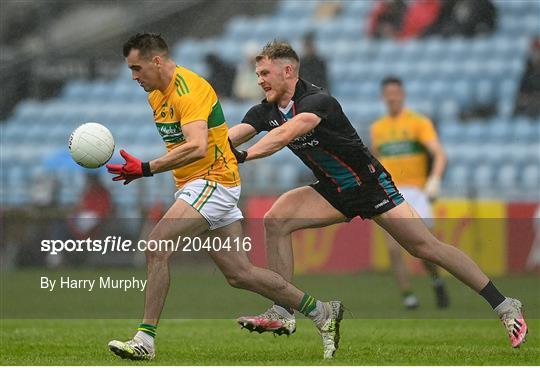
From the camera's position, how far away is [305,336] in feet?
31.8

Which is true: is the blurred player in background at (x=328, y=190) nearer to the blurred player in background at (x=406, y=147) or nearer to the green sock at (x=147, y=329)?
the green sock at (x=147, y=329)

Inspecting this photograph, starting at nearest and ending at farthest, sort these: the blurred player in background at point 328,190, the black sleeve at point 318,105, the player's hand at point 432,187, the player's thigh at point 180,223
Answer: the player's thigh at point 180,223 < the black sleeve at point 318,105 < the blurred player in background at point 328,190 < the player's hand at point 432,187

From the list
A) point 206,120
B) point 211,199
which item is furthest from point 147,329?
point 206,120

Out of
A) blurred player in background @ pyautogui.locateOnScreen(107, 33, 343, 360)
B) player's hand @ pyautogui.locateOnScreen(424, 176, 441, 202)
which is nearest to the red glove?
blurred player in background @ pyautogui.locateOnScreen(107, 33, 343, 360)

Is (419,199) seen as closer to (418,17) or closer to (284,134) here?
(284,134)

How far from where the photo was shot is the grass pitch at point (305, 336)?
25.7 feet

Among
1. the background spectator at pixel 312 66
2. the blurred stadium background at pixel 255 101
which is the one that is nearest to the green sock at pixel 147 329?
the blurred stadium background at pixel 255 101

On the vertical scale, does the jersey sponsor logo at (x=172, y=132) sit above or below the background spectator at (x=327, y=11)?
below

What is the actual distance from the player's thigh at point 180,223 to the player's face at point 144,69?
0.81m

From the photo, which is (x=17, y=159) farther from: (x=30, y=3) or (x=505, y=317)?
(x=505, y=317)

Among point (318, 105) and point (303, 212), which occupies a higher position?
point (318, 105)

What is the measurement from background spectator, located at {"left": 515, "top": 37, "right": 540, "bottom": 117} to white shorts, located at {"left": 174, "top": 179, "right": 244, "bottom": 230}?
1168cm

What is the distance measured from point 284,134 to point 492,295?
71.9 inches

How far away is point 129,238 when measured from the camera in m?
16.8
